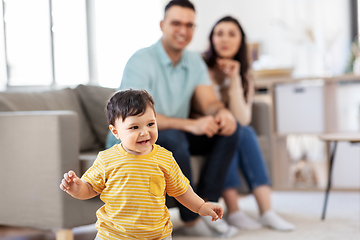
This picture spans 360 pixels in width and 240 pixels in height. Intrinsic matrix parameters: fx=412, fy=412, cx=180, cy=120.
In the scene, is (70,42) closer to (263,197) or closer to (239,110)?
(239,110)

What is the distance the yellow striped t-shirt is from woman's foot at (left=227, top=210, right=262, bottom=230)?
1005mm

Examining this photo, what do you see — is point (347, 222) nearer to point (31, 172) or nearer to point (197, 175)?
point (197, 175)

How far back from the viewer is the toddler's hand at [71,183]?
3.10ft

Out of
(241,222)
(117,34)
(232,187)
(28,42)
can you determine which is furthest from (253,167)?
(117,34)

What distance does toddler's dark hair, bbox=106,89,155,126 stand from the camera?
0.98 metres

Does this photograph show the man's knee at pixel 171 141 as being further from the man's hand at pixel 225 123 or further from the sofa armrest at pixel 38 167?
the sofa armrest at pixel 38 167

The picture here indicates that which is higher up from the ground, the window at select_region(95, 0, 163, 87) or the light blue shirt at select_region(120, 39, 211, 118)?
the window at select_region(95, 0, 163, 87)

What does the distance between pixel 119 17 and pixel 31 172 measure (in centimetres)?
293

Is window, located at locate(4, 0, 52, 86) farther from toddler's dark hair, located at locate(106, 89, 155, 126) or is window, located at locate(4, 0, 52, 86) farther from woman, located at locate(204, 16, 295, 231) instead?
toddler's dark hair, located at locate(106, 89, 155, 126)

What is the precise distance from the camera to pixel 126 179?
1005 mm

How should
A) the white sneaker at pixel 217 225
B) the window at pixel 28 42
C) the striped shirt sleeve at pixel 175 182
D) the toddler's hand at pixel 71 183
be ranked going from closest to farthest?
the toddler's hand at pixel 71 183 → the striped shirt sleeve at pixel 175 182 → the white sneaker at pixel 217 225 → the window at pixel 28 42

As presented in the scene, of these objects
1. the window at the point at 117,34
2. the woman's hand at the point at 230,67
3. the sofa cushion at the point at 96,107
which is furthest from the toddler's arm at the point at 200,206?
the window at the point at 117,34

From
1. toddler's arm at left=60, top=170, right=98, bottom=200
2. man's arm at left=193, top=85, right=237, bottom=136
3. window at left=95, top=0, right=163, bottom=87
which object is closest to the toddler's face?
toddler's arm at left=60, top=170, right=98, bottom=200

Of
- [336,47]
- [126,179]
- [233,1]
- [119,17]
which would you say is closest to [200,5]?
[233,1]
